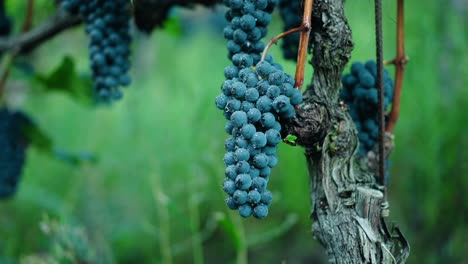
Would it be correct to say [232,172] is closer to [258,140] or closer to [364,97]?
[258,140]

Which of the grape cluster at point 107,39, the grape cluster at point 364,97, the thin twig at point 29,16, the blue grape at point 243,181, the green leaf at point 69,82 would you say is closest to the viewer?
the blue grape at point 243,181

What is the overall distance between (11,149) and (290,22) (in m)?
0.98

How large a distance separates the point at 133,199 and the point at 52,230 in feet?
3.99

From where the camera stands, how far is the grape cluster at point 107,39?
3.73 ft

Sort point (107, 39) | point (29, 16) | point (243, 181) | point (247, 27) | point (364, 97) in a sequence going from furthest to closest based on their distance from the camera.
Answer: point (29, 16) < point (107, 39) < point (364, 97) < point (247, 27) < point (243, 181)

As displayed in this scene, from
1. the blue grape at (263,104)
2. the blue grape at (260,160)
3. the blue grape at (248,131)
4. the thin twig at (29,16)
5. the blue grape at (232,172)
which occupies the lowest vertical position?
the blue grape at (232,172)

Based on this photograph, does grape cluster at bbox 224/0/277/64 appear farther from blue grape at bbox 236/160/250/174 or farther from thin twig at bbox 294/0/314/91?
blue grape at bbox 236/160/250/174

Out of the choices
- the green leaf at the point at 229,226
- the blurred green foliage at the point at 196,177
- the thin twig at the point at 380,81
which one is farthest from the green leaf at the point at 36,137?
the thin twig at the point at 380,81

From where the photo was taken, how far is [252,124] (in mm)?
750

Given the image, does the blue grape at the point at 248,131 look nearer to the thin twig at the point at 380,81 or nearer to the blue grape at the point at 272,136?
the blue grape at the point at 272,136

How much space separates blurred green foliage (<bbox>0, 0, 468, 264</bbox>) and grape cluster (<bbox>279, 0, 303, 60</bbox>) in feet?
0.36

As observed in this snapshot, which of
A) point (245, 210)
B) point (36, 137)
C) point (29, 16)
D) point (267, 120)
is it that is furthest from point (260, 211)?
point (36, 137)

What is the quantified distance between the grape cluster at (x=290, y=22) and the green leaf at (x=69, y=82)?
29.2 inches

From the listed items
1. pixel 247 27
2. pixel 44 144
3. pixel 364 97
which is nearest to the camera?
pixel 247 27
